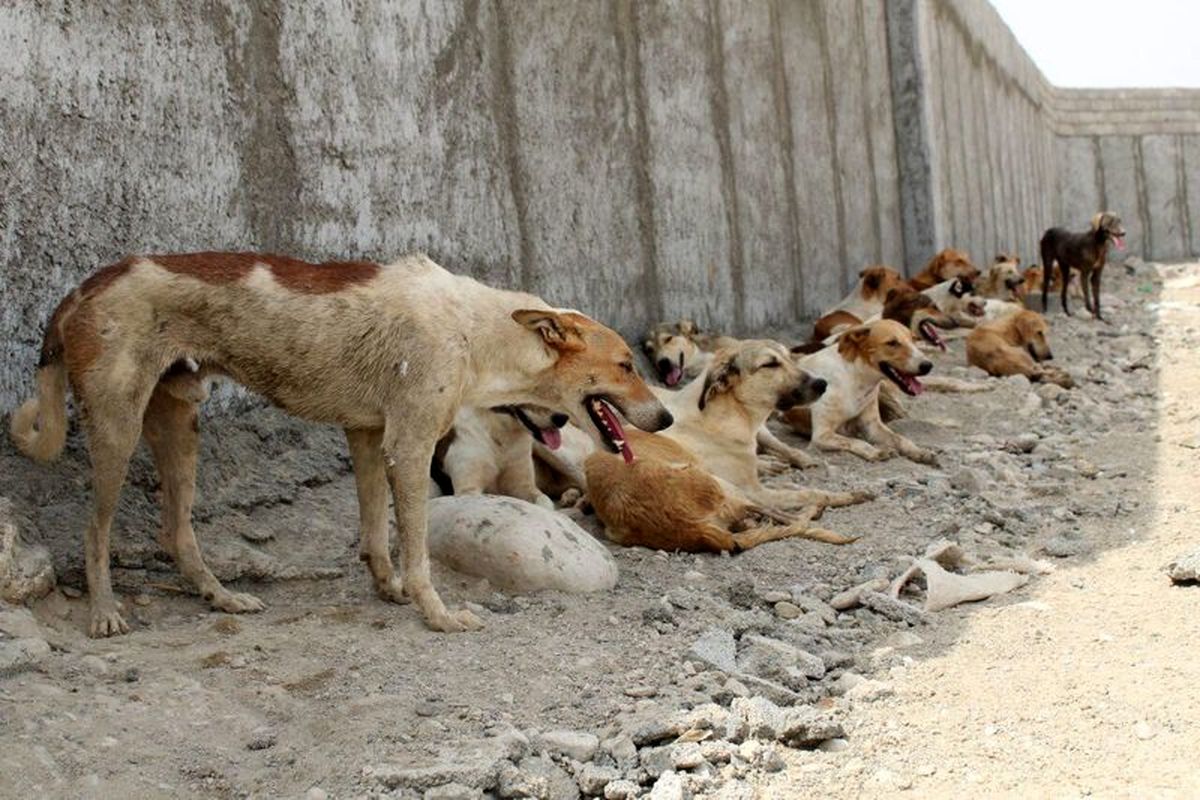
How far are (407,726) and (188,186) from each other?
2772 mm

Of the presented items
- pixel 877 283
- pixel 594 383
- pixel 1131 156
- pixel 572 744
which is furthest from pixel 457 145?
pixel 1131 156

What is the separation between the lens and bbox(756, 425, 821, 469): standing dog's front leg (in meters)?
7.82

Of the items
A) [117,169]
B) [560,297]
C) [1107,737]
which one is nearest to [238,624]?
[117,169]

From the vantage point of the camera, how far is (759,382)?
744cm

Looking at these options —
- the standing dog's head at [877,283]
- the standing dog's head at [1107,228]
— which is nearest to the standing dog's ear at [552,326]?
the standing dog's head at [877,283]

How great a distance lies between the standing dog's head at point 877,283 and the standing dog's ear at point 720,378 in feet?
13.9

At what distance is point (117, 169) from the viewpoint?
17.0 ft

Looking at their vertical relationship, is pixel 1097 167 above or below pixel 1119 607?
above

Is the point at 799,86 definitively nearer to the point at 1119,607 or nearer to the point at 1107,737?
the point at 1119,607

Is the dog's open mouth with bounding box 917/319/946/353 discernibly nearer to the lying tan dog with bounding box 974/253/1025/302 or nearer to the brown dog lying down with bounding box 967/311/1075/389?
the brown dog lying down with bounding box 967/311/1075/389

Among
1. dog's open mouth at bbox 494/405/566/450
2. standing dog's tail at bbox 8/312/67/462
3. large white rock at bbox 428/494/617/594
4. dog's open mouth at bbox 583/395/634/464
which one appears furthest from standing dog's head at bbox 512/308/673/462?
standing dog's tail at bbox 8/312/67/462

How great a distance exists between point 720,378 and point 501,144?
5.69 feet

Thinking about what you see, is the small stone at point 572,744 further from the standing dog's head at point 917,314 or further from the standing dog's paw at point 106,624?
the standing dog's head at point 917,314

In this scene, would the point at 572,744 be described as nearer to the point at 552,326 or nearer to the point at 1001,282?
the point at 552,326
